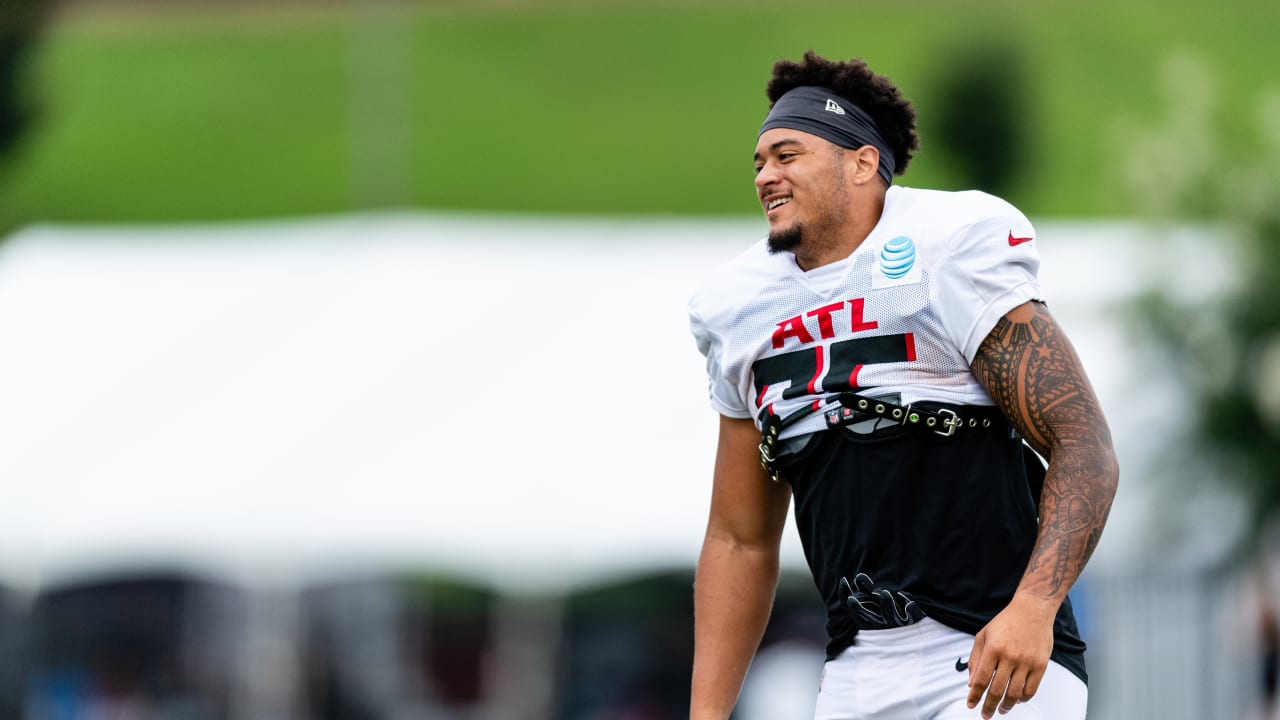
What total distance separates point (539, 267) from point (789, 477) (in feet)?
45.2

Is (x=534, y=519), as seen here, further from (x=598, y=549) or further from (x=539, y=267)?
(x=539, y=267)

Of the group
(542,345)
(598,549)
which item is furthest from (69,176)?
(598,549)

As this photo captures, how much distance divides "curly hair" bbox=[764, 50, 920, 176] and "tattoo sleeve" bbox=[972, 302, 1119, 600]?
0.65 m

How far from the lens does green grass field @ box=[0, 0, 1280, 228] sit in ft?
123

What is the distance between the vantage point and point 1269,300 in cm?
1240

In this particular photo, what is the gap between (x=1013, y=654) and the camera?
3.58 meters

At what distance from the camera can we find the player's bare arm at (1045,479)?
3.59m

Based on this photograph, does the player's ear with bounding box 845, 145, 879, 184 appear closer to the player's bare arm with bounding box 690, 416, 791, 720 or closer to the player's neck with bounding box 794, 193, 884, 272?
the player's neck with bounding box 794, 193, 884, 272

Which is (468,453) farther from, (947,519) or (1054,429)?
(1054,429)

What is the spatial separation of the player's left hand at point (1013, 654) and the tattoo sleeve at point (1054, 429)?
0.18 ft

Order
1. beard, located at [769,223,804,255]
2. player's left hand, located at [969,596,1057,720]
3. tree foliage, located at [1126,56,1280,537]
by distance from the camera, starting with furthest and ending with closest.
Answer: tree foliage, located at [1126,56,1280,537], beard, located at [769,223,804,255], player's left hand, located at [969,596,1057,720]

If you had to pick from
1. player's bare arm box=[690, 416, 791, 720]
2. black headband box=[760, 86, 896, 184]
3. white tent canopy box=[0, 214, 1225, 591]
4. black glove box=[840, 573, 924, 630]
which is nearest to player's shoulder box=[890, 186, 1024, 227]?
black headband box=[760, 86, 896, 184]

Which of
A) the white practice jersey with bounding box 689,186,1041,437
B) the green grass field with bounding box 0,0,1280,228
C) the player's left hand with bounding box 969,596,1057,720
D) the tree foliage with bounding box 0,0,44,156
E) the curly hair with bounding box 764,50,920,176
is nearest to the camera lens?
the player's left hand with bounding box 969,596,1057,720

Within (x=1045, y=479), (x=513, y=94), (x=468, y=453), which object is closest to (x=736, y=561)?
(x=1045, y=479)
